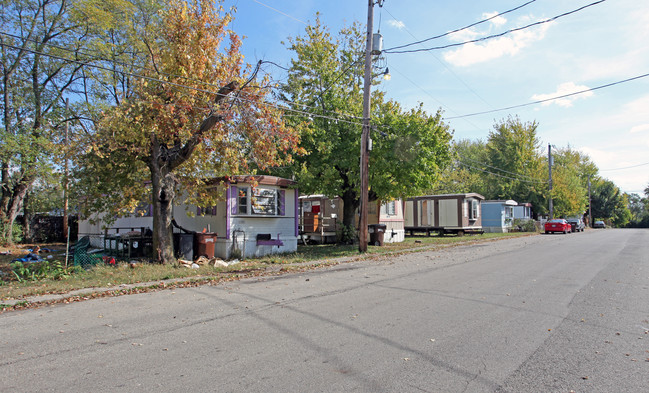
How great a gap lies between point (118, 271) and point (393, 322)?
9402mm

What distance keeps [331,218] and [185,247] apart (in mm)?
10837

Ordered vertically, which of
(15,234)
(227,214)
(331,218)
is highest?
(227,214)

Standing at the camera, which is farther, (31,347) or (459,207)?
(459,207)

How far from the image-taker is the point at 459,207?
106 ft

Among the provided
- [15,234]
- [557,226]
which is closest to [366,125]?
[15,234]

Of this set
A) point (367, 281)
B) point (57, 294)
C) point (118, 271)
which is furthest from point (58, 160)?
point (367, 281)

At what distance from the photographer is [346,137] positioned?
19906mm

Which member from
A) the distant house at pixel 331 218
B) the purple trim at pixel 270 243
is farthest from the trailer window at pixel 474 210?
the purple trim at pixel 270 243

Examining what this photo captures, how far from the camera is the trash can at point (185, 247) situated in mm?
15062

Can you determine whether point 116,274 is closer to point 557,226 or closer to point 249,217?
point 249,217

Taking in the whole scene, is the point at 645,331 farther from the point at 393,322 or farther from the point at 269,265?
the point at 269,265

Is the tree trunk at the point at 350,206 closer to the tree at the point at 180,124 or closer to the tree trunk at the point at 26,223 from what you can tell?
the tree at the point at 180,124

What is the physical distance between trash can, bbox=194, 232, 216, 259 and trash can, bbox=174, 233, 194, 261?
0.71 feet

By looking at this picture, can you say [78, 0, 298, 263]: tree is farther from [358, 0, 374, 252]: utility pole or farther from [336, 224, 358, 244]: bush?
[336, 224, 358, 244]: bush
